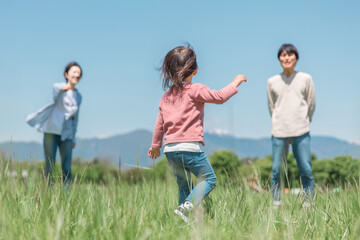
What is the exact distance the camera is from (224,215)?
276 cm

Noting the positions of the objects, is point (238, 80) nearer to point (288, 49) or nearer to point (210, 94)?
point (210, 94)

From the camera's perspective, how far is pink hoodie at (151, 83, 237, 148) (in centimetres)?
304

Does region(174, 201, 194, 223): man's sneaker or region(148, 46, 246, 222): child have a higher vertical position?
region(148, 46, 246, 222): child

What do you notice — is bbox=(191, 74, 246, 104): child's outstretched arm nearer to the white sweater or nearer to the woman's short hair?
the white sweater

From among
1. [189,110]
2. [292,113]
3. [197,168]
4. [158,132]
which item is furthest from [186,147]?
[292,113]

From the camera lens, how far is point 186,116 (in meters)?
3.07

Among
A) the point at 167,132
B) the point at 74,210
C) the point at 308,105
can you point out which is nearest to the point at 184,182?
the point at 167,132

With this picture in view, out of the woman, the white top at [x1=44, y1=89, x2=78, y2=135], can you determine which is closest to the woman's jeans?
the woman

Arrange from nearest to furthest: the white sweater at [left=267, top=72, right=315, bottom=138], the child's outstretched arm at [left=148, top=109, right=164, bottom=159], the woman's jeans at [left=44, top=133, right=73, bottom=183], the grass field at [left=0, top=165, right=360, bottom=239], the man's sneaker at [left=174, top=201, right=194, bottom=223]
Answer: the grass field at [left=0, top=165, right=360, bottom=239]
the man's sneaker at [left=174, top=201, right=194, bottom=223]
the child's outstretched arm at [left=148, top=109, right=164, bottom=159]
the white sweater at [left=267, top=72, right=315, bottom=138]
the woman's jeans at [left=44, top=133, right=73, bottom=183]

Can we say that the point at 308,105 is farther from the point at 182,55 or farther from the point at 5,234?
the point at 5,234

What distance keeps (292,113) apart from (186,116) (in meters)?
2.19

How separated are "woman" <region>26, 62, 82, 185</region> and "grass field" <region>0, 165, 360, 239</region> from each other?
8.23ft

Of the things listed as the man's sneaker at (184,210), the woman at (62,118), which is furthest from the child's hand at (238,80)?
the woman at (62,118)

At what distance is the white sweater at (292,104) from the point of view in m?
4.81
